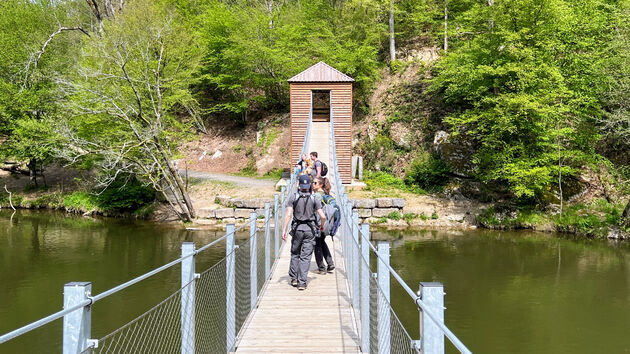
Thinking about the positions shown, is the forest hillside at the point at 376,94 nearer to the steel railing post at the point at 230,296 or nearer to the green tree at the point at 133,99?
the green tree at the point at 133,99

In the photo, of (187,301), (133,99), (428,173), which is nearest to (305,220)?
(187,301)

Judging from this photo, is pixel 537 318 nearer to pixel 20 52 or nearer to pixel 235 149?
pixel 235 149

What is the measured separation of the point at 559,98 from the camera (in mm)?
15922

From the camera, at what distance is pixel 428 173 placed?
19.1 meters

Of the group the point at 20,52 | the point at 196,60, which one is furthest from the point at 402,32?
the point at 20,52

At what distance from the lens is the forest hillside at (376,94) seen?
15.3 metres

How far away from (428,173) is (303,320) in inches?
589

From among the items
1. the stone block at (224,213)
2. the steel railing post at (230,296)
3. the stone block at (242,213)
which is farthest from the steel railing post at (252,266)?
the stone block at (224,213)

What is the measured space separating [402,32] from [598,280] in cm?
1865

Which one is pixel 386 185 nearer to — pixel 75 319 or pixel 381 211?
pixel 381 211

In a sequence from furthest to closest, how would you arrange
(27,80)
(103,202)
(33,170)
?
(33,170) < (27,80) < (103,202)

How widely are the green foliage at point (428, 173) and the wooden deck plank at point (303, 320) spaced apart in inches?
512

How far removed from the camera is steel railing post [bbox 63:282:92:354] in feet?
6.10

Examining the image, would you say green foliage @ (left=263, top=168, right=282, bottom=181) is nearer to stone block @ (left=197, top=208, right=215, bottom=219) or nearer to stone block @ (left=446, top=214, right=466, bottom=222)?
stone block @ (left=197, top=208, right=215, bottom=219)
